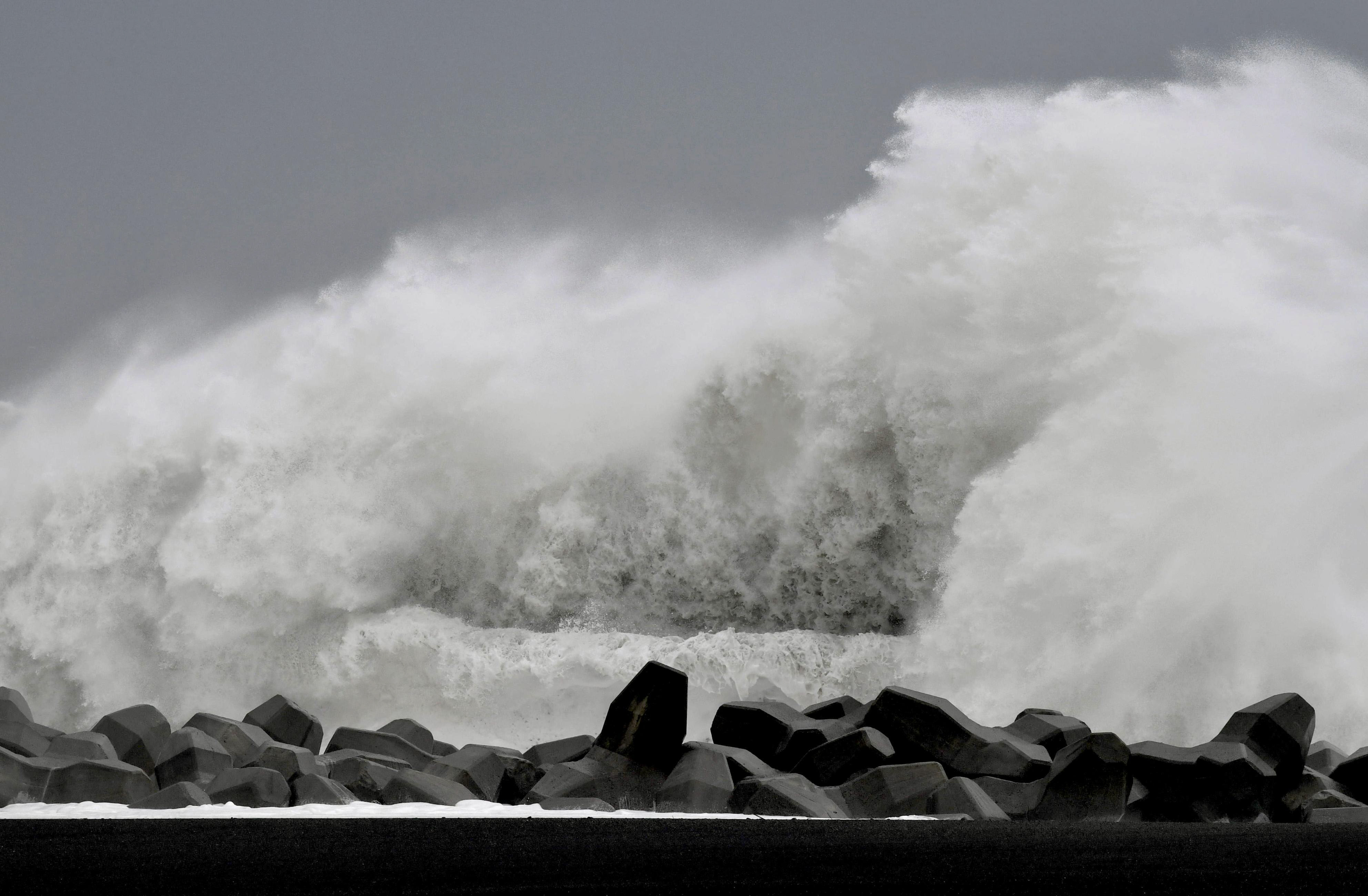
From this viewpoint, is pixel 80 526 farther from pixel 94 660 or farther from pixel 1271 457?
pixel 1271 457

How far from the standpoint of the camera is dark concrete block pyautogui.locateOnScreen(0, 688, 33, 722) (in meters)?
7.26

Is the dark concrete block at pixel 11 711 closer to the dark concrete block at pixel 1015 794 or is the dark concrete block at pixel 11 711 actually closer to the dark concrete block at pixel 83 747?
the dark concrete block at pixel 83 747

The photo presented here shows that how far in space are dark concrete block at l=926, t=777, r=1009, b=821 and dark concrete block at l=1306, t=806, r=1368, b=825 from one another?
1240 millimetres

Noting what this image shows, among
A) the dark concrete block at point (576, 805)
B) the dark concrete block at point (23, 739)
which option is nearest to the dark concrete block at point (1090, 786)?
the dark concrete block at point (576, 805)

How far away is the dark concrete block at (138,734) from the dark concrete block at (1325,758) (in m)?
5.69

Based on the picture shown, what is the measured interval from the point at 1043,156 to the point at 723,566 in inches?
199

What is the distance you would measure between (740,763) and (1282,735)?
7.84 ft

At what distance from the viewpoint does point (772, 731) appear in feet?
22.0

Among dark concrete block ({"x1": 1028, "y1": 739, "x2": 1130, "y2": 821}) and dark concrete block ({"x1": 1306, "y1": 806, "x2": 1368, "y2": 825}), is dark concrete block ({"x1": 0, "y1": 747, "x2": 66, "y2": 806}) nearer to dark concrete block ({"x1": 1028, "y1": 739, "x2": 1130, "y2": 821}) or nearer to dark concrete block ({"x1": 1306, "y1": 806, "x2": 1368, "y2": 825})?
dark concrete block ({"x1": 1028, "y1": 739, "x2": 1130, "y2": 821})

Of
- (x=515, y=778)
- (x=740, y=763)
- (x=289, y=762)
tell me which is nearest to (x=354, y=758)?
(x=289, y=762)

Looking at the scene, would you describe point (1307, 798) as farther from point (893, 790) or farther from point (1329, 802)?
point (893, 790)

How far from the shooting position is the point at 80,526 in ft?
47.4

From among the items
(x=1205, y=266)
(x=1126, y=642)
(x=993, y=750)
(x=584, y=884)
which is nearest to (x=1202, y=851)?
(x=584, y=884)

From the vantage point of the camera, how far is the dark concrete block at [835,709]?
745 cm
